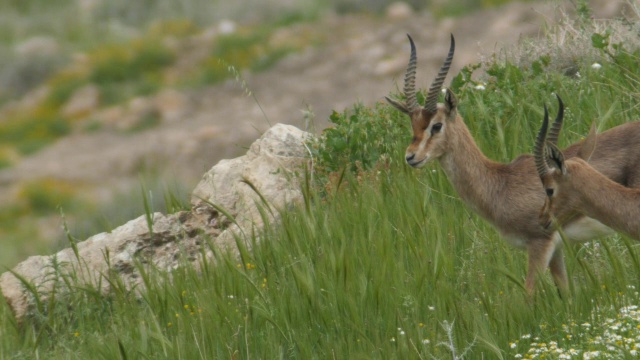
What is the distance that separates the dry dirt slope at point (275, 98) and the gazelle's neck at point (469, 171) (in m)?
13.1

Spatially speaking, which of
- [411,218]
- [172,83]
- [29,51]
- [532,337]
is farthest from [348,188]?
[29,51]

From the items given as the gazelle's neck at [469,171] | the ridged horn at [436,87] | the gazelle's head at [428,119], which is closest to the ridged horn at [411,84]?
the gazelle's head at [428,119]

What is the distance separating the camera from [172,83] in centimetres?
2953

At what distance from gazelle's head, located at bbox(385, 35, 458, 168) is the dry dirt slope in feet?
42.8

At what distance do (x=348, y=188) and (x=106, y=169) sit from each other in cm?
1571

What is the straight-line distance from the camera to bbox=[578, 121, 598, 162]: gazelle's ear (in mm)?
7238

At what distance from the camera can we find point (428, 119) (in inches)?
326

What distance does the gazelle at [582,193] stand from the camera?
272 inches

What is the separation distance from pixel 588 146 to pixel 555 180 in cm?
37

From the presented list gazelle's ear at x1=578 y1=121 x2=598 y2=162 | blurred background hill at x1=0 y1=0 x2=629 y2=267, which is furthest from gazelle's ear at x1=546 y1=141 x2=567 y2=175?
blurred background hill at x1=0 y1=0 x2=629 y2=267

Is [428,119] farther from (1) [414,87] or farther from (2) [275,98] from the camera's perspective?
(2) [275,98]

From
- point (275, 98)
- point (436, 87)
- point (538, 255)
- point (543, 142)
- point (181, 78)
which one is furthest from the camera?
point (181, 78)

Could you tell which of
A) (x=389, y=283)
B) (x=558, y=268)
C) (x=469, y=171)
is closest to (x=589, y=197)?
(x=558, y=268)

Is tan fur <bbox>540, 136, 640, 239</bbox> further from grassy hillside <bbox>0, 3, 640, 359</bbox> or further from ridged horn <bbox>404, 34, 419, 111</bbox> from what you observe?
ridged horn <bbox>404, 34, 419, 111</bbox>
